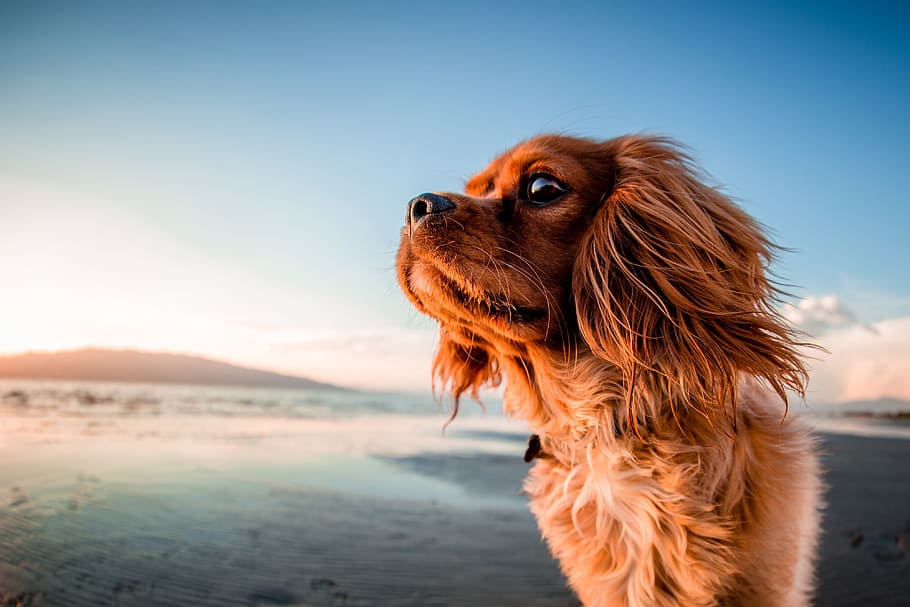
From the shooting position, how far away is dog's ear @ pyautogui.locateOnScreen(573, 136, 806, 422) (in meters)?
1.97

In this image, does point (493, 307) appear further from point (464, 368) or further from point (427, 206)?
point (464, 368)

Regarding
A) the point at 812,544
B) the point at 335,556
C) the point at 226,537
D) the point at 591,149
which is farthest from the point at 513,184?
the point at 226,537

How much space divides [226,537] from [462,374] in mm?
3604

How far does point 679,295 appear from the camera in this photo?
6.61 feet

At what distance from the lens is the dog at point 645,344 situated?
203 cm

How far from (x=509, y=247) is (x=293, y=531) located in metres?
4.67

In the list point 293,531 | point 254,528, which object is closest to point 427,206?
point 293,531

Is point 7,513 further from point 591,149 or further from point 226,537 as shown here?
point 591,149

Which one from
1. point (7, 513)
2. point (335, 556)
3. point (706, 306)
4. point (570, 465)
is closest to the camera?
point (706, 306)

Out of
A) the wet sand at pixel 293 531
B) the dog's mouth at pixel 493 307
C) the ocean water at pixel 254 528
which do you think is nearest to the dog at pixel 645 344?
the dog's mouth at pixel 493 307

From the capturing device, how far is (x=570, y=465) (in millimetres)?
2578

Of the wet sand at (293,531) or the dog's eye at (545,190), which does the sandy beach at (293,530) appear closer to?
the wet sand at (293,531)

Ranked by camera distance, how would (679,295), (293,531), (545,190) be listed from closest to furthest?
(679,295)
(545,190)
(293,531)

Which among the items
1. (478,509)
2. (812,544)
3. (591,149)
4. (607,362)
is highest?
(591,149)
